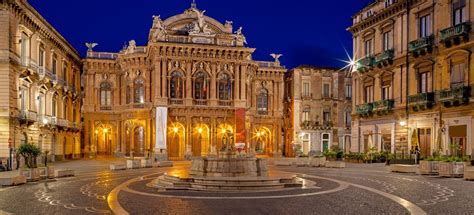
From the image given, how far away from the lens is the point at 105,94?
5638 centimetres

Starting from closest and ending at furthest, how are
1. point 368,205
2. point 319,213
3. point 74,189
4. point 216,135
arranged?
point 319,213
point 368,205
point 74,189
point 216,135

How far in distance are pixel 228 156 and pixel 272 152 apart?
124 ft

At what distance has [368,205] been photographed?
1466 centimetres

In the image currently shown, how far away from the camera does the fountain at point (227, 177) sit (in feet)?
61.8

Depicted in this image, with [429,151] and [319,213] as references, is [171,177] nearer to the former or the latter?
[319,213]

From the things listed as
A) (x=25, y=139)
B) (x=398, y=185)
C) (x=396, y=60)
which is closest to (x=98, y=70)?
(x=25, y=139)

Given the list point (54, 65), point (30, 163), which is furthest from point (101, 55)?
point (30, 163)

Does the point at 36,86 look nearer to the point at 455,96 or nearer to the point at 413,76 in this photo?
the point at 413,76

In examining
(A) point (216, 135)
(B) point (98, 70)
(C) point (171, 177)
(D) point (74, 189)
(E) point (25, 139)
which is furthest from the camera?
(B) point (98, 70)

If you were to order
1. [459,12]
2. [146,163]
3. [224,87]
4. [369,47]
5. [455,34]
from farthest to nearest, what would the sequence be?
[224,87] → [369,47] → [146,163] → [459,12] → [455,34]

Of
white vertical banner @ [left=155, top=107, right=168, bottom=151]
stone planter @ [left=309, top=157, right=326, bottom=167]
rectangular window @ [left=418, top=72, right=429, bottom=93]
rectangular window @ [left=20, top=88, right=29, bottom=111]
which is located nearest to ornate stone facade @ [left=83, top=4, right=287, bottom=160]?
white vertical banner @ [left=155, top=107, right=168, bottom=151]

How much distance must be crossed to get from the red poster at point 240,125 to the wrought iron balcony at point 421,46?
65.0 feet

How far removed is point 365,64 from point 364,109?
387 centimetres

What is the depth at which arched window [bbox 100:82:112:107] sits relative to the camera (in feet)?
184
